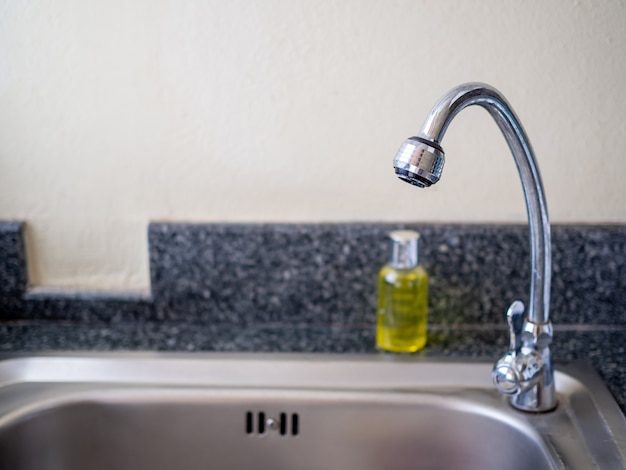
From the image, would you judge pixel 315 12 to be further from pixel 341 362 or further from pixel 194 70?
pixel 341 362

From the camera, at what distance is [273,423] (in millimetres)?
792

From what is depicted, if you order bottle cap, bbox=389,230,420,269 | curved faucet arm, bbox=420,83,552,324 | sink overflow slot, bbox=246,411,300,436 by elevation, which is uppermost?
curved faucet arm, bbox=420,83,552,324

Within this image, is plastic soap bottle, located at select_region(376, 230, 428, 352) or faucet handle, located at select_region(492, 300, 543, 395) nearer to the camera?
faucet handle, located at select_region(492, 300, 543, 395)

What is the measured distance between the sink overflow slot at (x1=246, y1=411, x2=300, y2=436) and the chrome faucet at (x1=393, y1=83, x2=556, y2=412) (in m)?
0.23

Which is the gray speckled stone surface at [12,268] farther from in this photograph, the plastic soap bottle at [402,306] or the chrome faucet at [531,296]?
the chrome faucet at [531,296]

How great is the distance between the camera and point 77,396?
791 mm

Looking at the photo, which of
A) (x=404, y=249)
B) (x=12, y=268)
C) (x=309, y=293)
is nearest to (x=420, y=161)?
(x=404, y=249)

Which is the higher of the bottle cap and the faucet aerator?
the faucet aerator

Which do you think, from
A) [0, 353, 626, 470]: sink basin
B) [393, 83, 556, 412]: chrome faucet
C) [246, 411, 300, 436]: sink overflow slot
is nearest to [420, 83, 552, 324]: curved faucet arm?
[393, 83, 556, 412]: chrome faucet

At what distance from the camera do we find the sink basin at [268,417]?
2.54ft

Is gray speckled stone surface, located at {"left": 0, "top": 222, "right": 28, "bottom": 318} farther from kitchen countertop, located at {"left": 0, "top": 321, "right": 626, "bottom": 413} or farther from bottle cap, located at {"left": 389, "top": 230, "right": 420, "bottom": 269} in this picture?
bottle cap, located at {"left": 389, "top": 230, "right": 420, "bottom": 269}

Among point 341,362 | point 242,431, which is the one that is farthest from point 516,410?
point 242,431

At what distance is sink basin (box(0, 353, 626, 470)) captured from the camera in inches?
30.5

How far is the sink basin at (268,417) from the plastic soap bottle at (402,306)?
0.04m
